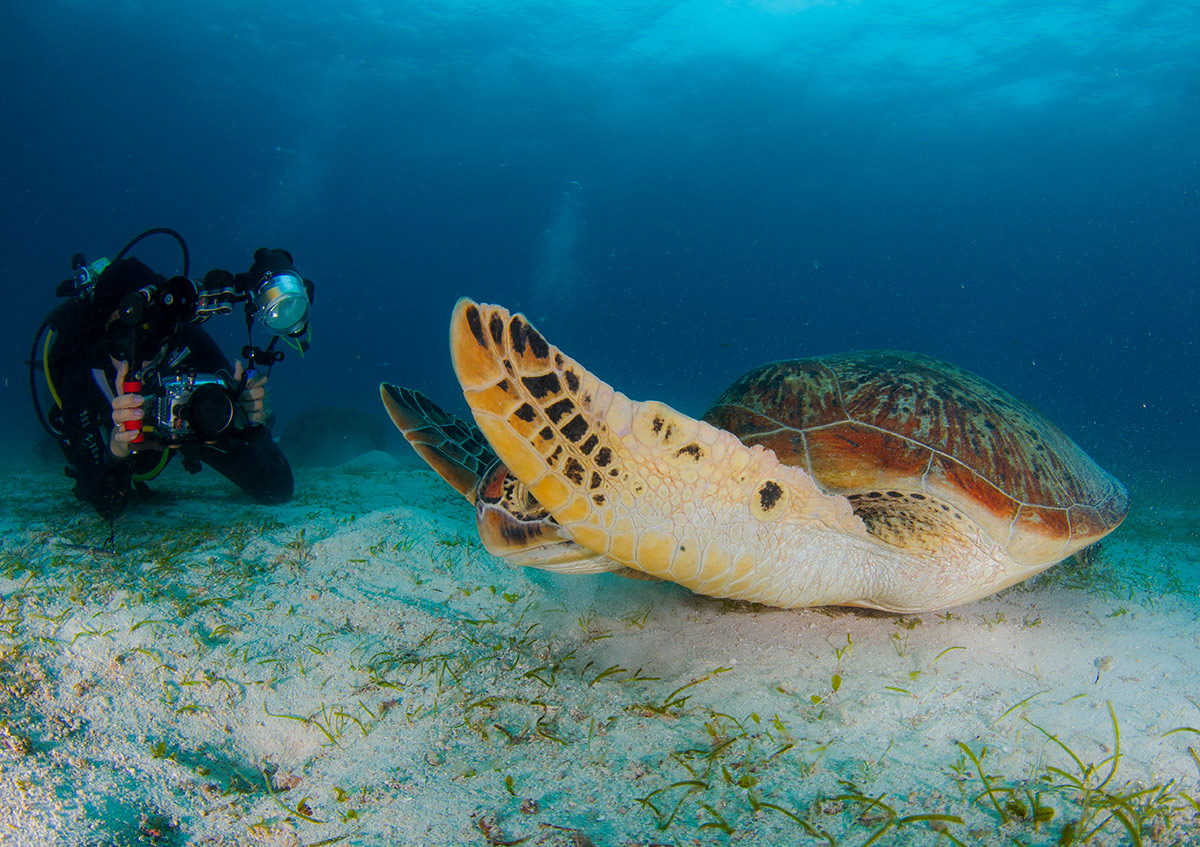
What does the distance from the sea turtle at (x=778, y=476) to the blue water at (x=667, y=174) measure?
31.6 feet

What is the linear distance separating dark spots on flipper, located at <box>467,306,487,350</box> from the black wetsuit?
2292 mm

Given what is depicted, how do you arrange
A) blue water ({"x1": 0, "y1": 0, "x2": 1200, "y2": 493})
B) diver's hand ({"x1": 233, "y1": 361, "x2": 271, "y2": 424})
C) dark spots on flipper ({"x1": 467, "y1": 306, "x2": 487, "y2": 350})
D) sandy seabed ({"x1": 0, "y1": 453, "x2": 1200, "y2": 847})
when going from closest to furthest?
1. sandy seabed ({"x1": 0, "y1": 453, "x2": 1200, "y2": 847})
2. dark spots on flipper ({"x1": 467, "y1": 306, "x2": 487, "y2": 350})
3. diver's hand ({"x1": 233, "y1": 361, "x2": 271, "y2": 424})
4. blue water ({"x1": 0, "y1": 0, "x2": 1200, "y2": 493})

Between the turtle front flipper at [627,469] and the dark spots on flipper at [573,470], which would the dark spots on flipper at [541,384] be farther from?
the dark spots on flipper at [573,470]

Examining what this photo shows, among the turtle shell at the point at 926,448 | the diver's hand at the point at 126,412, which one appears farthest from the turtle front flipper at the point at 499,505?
the diver's hand at the point at 126,412

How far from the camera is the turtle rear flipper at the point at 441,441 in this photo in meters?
2.13

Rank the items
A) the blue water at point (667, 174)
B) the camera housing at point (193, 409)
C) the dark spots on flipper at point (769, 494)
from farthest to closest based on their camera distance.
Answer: the blue water at point (667, 174) → the camera housing at point (193, 409) → the dark spots on flipper at point (769, 494)

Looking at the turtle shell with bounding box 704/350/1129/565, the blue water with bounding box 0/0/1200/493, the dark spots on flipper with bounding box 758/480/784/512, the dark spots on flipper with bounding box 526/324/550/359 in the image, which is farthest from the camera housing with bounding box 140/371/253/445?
the blue water with bounding box 0/0/1200/493

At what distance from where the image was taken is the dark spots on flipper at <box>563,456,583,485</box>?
1397 mm

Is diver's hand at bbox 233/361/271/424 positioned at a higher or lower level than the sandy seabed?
higher

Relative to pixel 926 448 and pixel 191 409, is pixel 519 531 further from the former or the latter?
pixel 191 409

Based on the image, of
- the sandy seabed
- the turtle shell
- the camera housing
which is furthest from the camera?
the camera housing

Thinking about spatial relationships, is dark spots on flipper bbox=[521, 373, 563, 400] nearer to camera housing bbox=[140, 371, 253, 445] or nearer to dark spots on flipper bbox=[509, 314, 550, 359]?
dark spots on flipper bbox=[509, 314, 550, 359]

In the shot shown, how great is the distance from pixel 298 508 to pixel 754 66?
3146 cm

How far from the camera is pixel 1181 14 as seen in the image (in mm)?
18828
